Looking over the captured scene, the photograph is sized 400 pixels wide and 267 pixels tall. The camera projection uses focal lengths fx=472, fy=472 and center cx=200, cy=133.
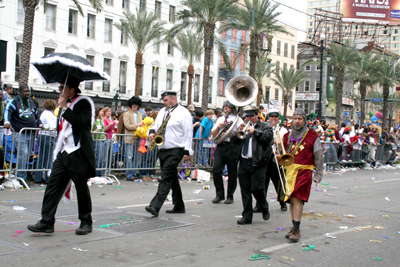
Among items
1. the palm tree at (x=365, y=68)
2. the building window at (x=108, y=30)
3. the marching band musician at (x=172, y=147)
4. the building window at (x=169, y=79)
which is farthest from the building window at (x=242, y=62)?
the marching band musician at (x=172, y=147)

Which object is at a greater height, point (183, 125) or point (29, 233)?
point (183, 125)

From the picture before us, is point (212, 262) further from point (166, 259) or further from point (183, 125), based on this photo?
point (183, 125)

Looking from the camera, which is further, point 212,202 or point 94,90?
point 94,90

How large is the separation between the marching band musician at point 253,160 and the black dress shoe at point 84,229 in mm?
2339

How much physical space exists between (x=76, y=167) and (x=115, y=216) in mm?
1643

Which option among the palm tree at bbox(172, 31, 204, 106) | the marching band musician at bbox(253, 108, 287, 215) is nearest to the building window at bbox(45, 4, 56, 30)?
the palm tree at bbox(172, 31, 204, 106)

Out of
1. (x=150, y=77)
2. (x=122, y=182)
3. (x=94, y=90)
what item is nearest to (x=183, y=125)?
(x=122, y=182)

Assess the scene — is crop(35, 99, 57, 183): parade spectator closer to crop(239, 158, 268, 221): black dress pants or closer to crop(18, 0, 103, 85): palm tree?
crop(239, 158, 268, 221): black dress pants

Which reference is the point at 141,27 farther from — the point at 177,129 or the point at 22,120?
the point at 177,129

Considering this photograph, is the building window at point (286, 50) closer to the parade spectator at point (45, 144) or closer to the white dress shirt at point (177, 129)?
the parade spectator at point (45, 144)

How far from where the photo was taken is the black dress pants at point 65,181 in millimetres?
5754

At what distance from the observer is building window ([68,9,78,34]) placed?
39.2 metres

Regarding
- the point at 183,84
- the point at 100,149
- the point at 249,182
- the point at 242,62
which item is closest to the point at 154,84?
the point at 183,84

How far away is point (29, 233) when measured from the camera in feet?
19.0
